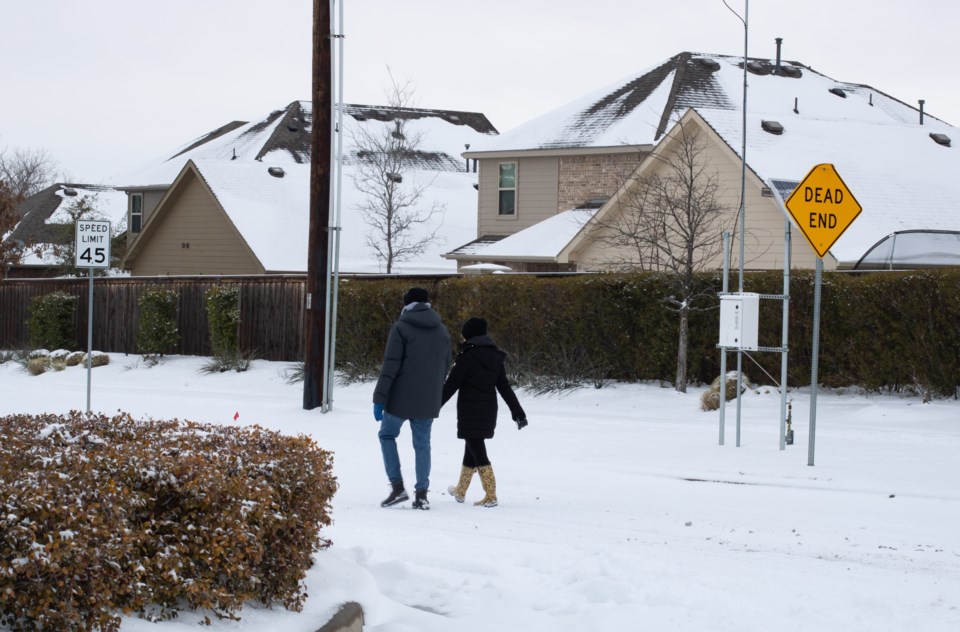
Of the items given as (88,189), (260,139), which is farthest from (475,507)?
(88,189)

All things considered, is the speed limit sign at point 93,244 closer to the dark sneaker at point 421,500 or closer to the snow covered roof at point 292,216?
the dark sneaker at point 421,500

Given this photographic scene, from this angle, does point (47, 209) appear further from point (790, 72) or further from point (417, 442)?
point (417, 442)

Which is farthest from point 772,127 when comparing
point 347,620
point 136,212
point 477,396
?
point 136,212

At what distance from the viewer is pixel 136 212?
149 feet

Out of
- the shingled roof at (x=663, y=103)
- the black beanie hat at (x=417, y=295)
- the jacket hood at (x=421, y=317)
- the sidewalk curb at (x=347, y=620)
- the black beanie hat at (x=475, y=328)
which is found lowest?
the sidewalk curb at (x=347, y=620)

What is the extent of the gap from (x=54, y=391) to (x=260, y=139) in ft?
82.0

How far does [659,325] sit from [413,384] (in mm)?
9305

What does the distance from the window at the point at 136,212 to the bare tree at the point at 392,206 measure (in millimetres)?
8057

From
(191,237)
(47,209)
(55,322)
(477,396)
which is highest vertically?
(47,209)

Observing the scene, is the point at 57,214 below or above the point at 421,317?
above

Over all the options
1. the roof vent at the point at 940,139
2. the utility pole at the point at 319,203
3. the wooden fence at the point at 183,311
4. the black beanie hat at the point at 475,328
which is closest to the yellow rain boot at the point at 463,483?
the black beanie hat at the point at 475,328

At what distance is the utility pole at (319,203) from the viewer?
766 inches

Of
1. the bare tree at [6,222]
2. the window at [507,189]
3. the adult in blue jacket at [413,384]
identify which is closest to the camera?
the adult in blue jacket at [413,384]

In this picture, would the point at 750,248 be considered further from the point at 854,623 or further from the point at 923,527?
the point at 854,623
